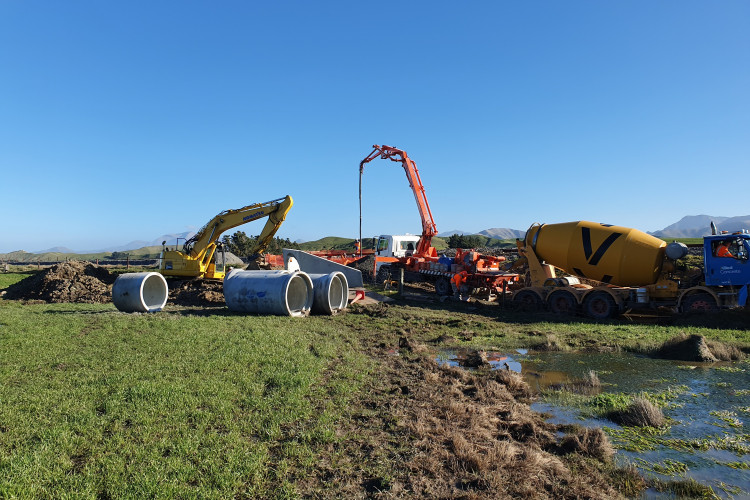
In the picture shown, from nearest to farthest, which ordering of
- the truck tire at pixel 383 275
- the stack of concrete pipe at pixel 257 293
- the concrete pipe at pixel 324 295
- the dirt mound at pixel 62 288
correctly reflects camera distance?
the stack of concrete pipe at pixel 257 293
the concrete pipe at pixel 324 295
the dirt mound at pixel 62 288
the truck tire at pixel 383 275

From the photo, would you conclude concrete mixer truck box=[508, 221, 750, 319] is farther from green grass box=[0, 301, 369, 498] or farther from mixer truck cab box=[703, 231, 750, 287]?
green grass box=[0, 301, 369, 498]

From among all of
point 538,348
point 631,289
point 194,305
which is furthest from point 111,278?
point 631,289

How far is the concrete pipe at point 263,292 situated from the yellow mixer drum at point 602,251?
9.79 metres

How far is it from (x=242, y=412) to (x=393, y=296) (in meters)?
16.5

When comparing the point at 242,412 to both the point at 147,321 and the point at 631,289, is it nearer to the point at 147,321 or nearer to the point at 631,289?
the point at 147,321

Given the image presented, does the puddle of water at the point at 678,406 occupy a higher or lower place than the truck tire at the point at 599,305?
lower

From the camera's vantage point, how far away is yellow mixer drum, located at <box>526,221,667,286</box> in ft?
54.7

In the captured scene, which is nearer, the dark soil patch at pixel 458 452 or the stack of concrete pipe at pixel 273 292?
the dark soil patch at pixel 458 452

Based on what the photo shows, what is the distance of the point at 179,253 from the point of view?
22672 millimetres

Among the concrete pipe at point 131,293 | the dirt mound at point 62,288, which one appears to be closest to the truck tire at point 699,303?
the concrete pipe at point 131,293

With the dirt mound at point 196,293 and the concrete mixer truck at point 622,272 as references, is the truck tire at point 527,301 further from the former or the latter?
A: the dirt mound at point 196,293

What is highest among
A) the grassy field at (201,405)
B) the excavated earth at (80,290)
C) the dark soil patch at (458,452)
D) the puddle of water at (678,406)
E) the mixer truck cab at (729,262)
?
the mixer truck cab at (729,262)

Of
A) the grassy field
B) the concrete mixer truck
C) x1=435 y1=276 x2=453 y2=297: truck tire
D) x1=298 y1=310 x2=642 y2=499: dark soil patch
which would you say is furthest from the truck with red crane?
x1=298 y1=310 x2=642 y2=499: dark soil patch

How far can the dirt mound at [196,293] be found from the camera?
760 inches
